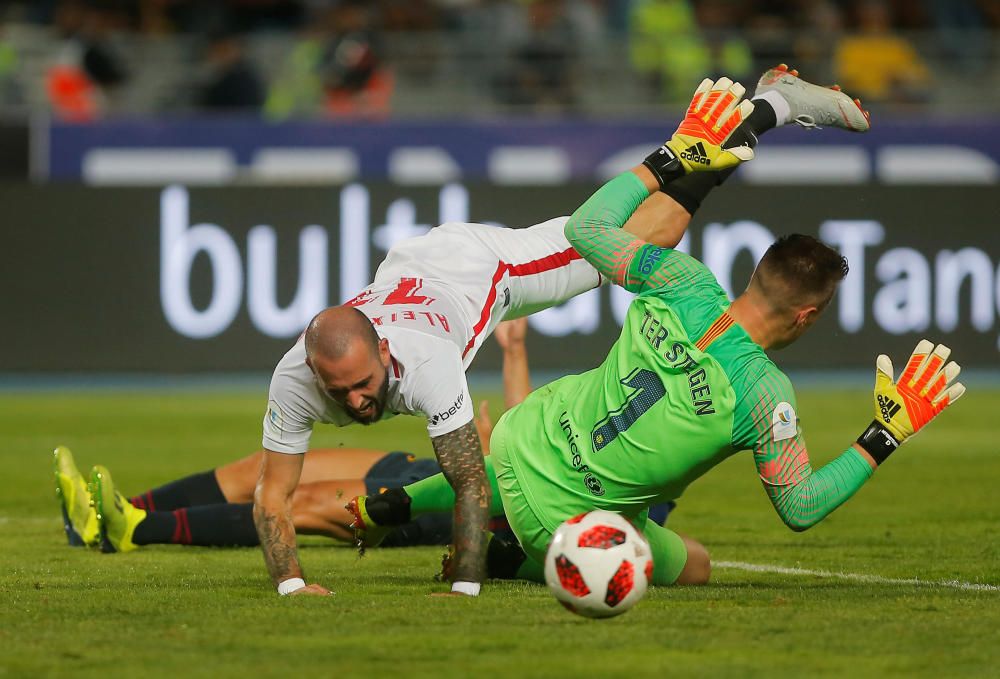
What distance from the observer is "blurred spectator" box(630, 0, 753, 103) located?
1853cm

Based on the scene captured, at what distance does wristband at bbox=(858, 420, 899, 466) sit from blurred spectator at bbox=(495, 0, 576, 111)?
12336mm

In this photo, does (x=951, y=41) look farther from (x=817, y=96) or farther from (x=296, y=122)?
(x=817, y=96)

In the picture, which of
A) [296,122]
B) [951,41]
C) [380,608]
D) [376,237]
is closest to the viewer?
[380,608]

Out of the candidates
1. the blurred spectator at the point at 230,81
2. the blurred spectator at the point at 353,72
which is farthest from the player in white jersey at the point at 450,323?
the blurred spectator at the point at 230,81

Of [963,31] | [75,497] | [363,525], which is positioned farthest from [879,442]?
[963,31]

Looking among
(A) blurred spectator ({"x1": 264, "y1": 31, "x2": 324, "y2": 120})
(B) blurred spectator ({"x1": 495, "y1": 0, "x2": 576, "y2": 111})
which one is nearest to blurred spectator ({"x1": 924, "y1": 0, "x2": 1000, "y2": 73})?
(B) blurred spectator ({"x1": 495, "y1": 0, "x2": 576, "y2": 111})

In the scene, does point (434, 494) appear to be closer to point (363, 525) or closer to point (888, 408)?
point (363, 525)

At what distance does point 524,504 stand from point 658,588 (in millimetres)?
628

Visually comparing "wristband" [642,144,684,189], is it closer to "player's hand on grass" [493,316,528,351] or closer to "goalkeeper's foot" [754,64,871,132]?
"goalkeeper's foot" [754,64,871,132]

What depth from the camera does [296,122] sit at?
17.1 meters

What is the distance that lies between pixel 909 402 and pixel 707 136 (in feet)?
4.31

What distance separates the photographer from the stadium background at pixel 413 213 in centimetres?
764

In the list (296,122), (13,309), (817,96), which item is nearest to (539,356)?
(296,122)

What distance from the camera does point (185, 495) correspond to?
778 cm
